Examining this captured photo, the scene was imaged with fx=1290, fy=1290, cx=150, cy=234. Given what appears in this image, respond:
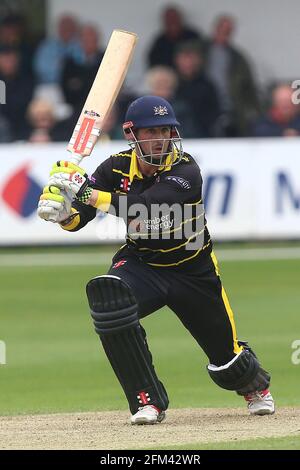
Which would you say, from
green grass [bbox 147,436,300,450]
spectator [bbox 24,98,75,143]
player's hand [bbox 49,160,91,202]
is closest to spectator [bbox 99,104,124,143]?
spectator [bbox 24,98,75,143]

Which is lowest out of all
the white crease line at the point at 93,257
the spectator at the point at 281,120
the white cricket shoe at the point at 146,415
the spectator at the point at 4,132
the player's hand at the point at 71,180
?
the white crease line at the point at 93,257

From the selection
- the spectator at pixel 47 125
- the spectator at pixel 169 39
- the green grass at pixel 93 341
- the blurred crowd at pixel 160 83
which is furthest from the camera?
the spectator at pixel 169 39

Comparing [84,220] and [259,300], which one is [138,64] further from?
[84,220]

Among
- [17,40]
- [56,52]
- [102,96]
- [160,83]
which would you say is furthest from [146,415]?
[17,40]

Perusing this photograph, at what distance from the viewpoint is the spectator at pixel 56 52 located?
15805mm

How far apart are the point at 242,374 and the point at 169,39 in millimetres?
10082

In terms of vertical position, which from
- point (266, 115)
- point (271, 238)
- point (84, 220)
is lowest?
point (271, 238)

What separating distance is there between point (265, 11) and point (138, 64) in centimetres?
193

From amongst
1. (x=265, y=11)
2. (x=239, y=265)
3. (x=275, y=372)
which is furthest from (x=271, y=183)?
(x=275, y=372)

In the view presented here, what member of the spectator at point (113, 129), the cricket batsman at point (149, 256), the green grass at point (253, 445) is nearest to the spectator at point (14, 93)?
the spectator at point (113, 129)

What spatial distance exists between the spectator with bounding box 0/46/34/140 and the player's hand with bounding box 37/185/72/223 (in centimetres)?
934

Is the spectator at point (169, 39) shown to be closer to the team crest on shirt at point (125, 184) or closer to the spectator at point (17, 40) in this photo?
the spectator at point (17, 40)

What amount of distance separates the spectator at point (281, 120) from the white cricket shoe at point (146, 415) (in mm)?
8680

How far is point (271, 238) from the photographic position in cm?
1417
